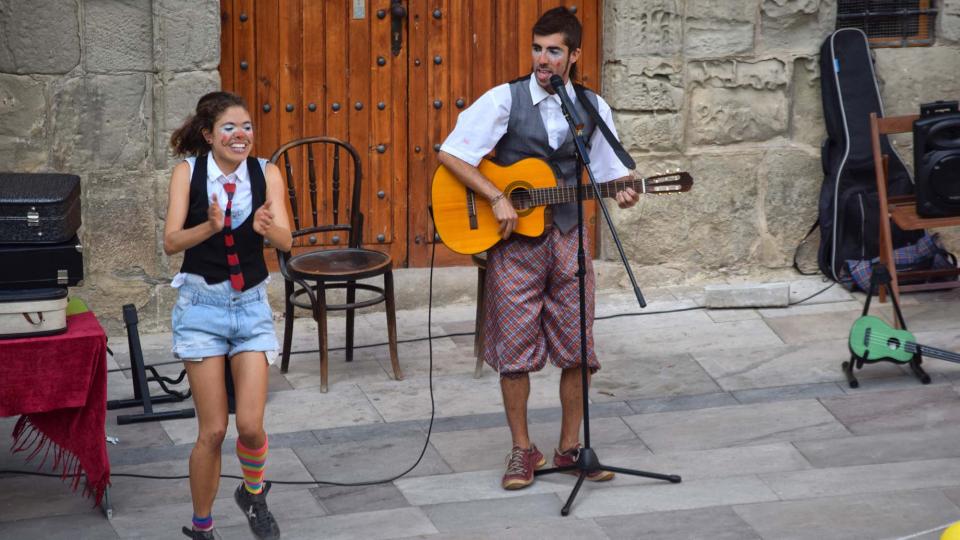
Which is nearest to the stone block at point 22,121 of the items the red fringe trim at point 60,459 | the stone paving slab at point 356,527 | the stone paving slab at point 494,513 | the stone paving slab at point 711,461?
the red fringe trim at point 60,459

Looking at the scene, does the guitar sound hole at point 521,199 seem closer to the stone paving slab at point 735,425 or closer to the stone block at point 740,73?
the stone paving slab at point 735,425

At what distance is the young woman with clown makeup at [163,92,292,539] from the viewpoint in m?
4.75

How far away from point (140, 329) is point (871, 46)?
418 centimetres

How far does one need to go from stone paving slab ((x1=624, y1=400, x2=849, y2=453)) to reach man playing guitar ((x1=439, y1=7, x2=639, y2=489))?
23.0 inches

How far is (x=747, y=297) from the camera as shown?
7766 millimetres

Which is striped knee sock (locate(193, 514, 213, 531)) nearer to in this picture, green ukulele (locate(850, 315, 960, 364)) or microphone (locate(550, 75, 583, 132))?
microphone (locate(550, 75, 583, 132))

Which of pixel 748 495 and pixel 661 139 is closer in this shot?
pixel 748 495

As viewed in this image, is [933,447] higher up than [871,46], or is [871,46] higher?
[871,46]

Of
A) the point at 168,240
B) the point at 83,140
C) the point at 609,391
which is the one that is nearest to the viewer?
the point at 168,240

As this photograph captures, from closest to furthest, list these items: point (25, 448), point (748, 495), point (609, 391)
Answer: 1. point (748, 495)
2. point (25, 448)
3. point (609, 391)

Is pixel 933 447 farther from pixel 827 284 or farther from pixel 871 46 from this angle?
pixel 871 46

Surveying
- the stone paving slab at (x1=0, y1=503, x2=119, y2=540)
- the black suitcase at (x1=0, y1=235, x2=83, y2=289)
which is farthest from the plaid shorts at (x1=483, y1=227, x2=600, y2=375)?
the black suitcase at (x1=0, y1=235, x2=83, y2=289)

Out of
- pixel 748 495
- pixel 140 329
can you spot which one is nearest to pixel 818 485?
pixel 748 495

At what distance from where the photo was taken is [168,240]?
4.70 metres
